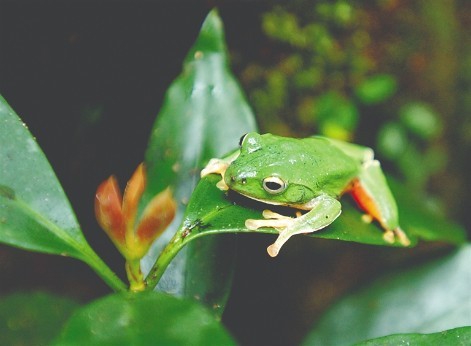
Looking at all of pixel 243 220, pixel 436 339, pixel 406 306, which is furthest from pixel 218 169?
pixel 406 306

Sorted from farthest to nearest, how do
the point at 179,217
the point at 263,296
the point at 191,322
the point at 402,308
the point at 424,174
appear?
1. the point at 424,174
2. the point at 263,296
3. the point at 402,308
4. the point at 179,217
5. the point at 191,322

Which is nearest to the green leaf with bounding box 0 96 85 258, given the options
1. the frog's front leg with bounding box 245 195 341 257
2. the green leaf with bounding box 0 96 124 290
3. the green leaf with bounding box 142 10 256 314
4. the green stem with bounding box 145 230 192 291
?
the green leaf with bounding box 0 96 124 290

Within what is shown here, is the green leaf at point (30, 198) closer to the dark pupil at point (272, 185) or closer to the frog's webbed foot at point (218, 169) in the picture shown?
the frog's webbed foot at point (218, 169)

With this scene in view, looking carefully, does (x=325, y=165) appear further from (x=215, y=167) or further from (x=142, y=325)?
(x=142, y=325)

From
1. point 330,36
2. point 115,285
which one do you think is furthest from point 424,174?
point 115,285

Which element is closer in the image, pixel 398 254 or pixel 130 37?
pixel 130 37

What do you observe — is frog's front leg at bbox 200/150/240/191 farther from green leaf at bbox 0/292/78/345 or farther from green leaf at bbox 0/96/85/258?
green leaf at bbox 0/292/78/345

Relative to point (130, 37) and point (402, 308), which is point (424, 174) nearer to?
point (402, 308)
